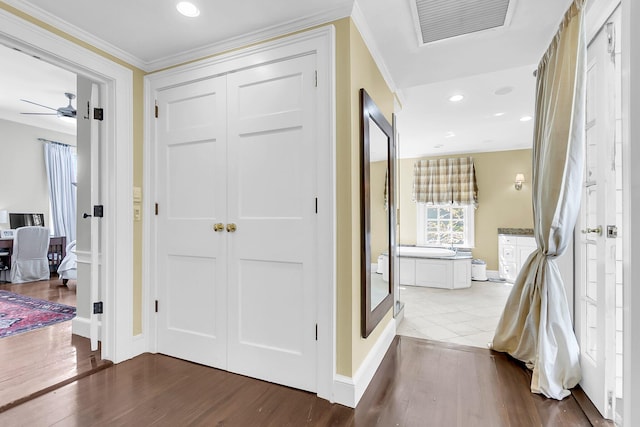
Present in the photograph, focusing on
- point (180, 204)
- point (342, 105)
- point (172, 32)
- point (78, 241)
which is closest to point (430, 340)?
point (342, 105)

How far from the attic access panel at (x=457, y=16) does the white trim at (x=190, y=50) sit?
1.66ft

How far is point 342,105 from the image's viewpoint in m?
1.84

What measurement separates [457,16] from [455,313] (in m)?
3.07

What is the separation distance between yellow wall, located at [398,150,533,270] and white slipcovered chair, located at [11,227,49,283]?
19.9ft

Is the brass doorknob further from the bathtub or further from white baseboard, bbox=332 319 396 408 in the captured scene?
the bathtub

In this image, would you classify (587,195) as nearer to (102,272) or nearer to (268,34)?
(268,34)

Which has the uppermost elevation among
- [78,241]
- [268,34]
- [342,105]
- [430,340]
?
[268,34]

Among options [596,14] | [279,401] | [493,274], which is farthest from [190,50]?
[493,274]

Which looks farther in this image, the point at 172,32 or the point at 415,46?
the point at 415,46

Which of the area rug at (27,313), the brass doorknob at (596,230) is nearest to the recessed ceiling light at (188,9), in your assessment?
the brass doorknob at (596,230)

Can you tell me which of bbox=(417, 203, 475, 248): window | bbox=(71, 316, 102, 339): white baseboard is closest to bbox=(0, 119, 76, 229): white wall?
bbox=(71, 316, 102, 339): white baseboard

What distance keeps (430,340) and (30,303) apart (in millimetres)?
4530

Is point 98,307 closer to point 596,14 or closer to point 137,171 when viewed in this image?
point 137,171

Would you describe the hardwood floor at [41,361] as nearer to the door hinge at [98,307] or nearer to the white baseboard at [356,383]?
the door hinge at [98,307]
